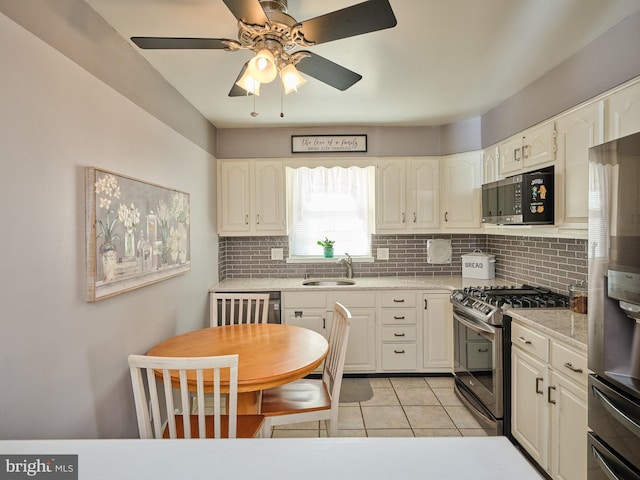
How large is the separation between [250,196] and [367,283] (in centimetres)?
149

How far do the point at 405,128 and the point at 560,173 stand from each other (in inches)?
71.6

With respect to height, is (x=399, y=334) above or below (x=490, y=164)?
below

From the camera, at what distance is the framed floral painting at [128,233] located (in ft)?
5.48

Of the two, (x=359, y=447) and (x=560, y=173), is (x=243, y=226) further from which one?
(x=359, y=447)

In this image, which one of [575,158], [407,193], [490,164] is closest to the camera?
[575,158]

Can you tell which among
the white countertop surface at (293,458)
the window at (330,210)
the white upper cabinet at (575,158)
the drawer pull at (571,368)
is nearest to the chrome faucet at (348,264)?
the window at (330,210)

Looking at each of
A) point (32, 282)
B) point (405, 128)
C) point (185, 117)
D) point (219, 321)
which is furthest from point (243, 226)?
point (32, 282)

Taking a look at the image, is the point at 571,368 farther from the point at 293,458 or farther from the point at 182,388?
the point at 182,388

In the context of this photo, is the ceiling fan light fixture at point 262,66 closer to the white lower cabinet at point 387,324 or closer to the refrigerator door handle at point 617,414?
the refrigerator door handle at point 617,414

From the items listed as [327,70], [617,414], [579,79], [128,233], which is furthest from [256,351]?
[579,79]

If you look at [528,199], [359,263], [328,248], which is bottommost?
[359,263]

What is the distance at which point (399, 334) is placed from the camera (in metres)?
3.54

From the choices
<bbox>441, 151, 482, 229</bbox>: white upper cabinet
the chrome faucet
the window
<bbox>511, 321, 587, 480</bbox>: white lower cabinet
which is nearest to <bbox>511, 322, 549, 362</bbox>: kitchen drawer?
<bbox>511, 321, 587, 480</bbox>: white lower cabinet

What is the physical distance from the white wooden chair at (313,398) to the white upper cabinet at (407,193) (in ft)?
5.63
